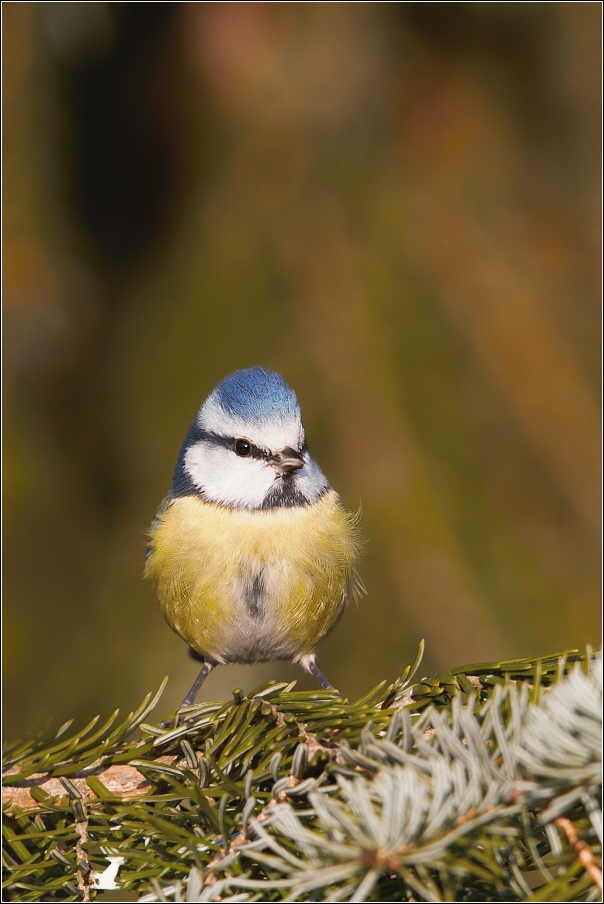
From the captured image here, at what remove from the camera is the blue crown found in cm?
167

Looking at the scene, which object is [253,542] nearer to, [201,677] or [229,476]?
[229,476]

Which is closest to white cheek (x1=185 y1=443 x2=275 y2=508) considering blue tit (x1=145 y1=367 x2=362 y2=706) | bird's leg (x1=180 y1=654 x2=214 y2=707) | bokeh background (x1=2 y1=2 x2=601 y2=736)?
blue tit (x1=145 y1=367 x2=362 y2=706)

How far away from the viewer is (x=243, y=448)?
1.73 metres

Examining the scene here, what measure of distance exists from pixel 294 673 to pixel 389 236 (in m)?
1.24

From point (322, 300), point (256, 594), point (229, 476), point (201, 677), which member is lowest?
point (201, 677)

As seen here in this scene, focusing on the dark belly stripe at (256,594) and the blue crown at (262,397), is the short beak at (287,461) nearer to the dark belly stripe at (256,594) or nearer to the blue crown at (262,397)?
the blue crown at (262,397)

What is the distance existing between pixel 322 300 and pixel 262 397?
520 millimetres

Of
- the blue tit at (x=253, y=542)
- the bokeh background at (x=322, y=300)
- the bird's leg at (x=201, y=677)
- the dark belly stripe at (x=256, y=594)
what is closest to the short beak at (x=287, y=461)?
the blue tit at (x=253, y=542)

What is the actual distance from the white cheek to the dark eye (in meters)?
0.01

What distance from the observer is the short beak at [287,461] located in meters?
1.64

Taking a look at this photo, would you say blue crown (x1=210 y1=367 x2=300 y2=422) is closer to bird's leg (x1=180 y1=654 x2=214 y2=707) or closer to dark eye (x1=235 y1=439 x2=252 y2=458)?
dark eye (x1=235 y1=439 x2=252 y2=458)

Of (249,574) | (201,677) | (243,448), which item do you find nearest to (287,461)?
(243,448)

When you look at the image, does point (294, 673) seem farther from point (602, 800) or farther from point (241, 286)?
point (602, 800)

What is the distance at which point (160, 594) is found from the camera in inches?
67.3
